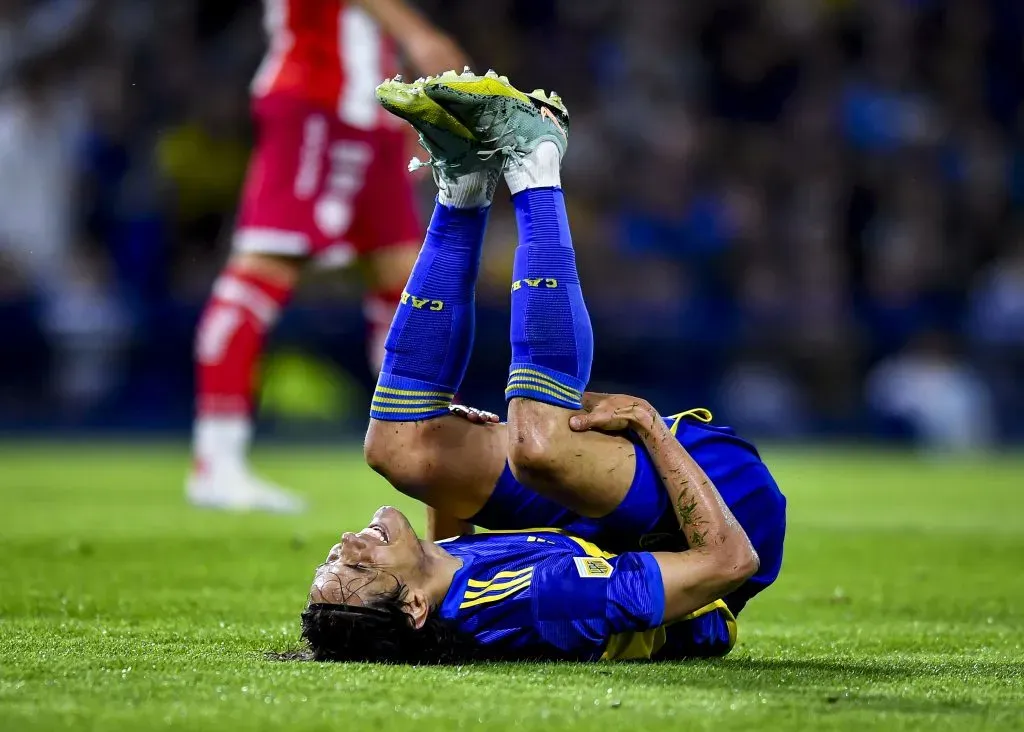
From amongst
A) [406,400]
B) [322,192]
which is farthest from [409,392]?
[322,192]

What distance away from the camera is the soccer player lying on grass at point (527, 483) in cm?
325

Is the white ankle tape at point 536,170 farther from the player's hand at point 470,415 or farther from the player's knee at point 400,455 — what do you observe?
the player's knee at point 400,455

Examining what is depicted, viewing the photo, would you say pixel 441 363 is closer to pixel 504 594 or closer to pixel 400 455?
pixel 400 455

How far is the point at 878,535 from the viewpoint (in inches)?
263

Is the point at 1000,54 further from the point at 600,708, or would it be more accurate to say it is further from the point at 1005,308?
the point at 600,708

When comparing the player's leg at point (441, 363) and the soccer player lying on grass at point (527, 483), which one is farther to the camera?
the player's leg at point (441, 363)

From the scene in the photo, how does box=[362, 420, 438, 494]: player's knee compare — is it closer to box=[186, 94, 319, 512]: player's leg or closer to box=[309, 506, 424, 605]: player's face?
box=[309, 506, 424, 605]: player's face

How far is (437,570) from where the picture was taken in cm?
333

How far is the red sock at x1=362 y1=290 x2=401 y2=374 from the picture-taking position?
6875 millimetres

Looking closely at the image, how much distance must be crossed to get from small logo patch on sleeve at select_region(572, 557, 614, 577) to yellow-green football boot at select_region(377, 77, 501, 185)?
109 centimetres

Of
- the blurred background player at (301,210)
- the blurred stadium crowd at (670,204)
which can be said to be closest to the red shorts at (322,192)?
the blurred background player at (301,210)

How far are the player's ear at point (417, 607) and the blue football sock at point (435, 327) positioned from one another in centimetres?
66

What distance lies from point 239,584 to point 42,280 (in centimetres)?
880

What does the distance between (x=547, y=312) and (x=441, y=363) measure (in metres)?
0.36
